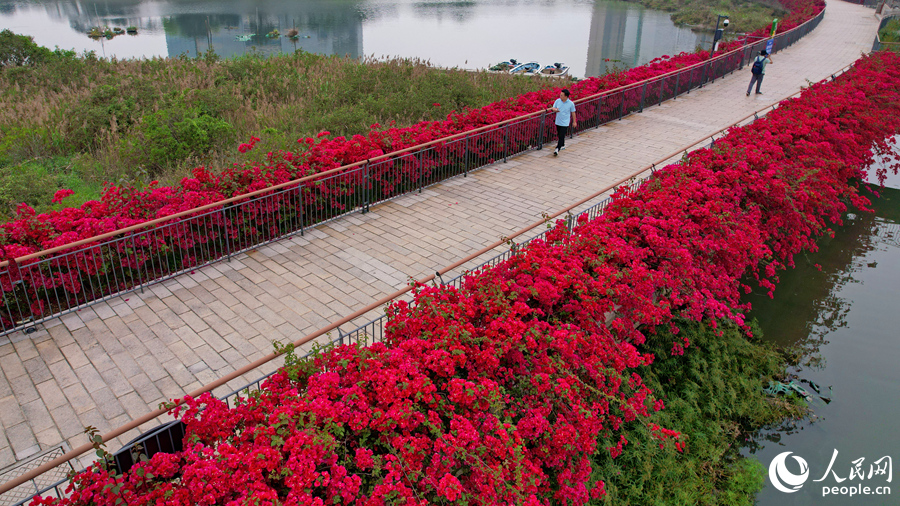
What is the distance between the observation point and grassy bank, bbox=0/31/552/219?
12531 mm

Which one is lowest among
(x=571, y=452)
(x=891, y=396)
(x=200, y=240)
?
(x=891, y=396)

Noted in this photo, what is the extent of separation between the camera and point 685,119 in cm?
1633

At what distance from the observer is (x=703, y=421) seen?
7980mm

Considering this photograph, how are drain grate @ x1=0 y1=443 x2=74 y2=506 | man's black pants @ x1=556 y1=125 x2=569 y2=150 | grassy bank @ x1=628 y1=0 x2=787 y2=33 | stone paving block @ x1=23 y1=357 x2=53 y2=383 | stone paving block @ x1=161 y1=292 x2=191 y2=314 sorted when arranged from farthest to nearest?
grassy bank @ x1=628 y1=0 x2=787 y2=33, man's black pants @ x1=556 y1=125 x2=569 y2=150, stone paving block @ x1=161 y1=292 x2=191 y2=314, stone paving block @ x1=23 y1=357 x2=53 y2=383, drain grate @ x1=0 y1=443 x2=74 y2=506

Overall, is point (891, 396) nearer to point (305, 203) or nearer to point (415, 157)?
point (415, 157)

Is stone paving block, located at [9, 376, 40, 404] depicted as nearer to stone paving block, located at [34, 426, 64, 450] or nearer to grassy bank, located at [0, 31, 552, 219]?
stone paving block, located at [34, 426, 64, 450]

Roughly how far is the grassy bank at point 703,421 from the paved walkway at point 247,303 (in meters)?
3.42

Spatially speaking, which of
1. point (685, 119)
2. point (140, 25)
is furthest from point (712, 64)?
point (140, 25)

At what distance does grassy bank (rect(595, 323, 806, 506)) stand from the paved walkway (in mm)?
3422

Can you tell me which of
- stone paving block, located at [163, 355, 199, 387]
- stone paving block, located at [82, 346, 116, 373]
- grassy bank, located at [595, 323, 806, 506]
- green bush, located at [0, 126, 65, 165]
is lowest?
grassy bank, located at [595, 323, 806, 506]

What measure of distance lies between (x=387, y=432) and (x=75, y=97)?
55.9 ft
